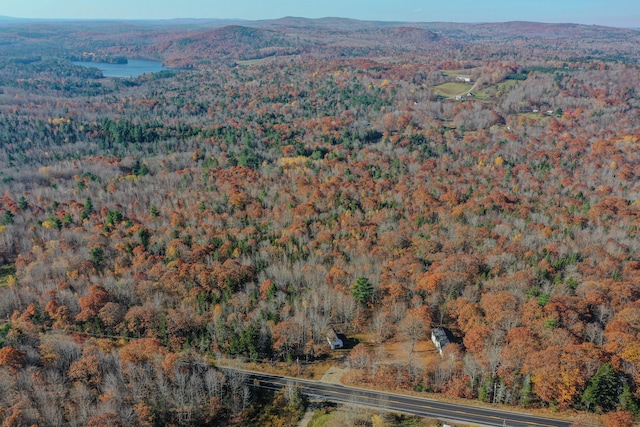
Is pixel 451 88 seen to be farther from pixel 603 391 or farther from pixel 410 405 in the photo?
pixel 410 405

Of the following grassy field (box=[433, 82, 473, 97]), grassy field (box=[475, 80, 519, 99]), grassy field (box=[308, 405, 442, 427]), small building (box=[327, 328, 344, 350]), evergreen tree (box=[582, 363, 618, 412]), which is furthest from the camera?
grassy field (box=[433, 82, 473, 97])

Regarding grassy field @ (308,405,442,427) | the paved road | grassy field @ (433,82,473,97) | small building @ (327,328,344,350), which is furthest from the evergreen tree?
grassy field @ (433,82,473,97)

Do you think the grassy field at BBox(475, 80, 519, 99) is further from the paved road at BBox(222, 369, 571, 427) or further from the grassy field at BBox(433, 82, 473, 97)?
the paved road at BBox(222, 369, 571, 427)

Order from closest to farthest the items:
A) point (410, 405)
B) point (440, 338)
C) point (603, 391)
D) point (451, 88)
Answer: point (603, 391), point (410, 405), point (440, 338), point (451, 88)

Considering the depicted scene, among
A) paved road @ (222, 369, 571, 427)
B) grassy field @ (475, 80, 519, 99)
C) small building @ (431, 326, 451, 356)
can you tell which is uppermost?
grassy field @ (475, 80, 519, 99)

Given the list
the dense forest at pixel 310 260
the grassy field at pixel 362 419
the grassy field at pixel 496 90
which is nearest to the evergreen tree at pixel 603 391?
the dense forest at pixel 310 260

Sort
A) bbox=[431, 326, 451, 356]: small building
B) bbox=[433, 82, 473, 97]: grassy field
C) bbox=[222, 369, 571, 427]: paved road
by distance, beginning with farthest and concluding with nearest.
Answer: bbox=[433, 82, 473, 97]: grassy field
bbox=[431, 326, 451, 356]: small building
bbox=[222, 369, 571, 427]: paved road

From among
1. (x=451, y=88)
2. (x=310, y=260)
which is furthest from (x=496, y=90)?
(x=310, y=260)

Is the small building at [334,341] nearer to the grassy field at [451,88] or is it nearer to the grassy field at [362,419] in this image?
the grassy field at [362,419]
